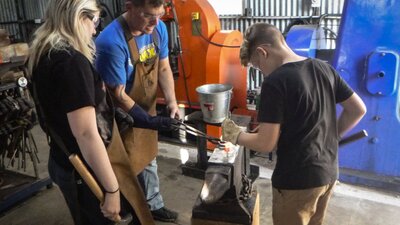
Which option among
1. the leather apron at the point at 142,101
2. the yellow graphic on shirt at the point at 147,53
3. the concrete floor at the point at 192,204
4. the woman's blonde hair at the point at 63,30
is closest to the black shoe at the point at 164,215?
the concrete floor at the point at 192,204

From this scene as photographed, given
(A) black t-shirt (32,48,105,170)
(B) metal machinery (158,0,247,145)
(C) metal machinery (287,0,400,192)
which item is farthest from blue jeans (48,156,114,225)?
(C) metal machinery (287,0,400,192)

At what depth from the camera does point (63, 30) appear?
4.21 feet

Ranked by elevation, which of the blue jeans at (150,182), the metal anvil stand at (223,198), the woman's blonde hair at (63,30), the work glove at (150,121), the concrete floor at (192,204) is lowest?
the concrete floor at (192,204)

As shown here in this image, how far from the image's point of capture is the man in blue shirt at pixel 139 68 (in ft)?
5.84

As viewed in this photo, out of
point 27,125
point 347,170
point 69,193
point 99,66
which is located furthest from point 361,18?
point 27,125

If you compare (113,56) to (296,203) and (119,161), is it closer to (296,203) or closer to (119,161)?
(119,161)

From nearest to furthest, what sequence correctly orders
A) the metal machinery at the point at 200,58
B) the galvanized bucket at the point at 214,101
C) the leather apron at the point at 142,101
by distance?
the leather apron at the point at 142,101
the galvanized bucket at the point at 214,101
the metal machinery at the point at 200,58

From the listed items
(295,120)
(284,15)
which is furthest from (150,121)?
(284,15)

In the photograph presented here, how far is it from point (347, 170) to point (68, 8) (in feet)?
8.15

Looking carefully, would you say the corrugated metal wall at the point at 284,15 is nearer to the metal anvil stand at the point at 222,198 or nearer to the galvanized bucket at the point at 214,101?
the galvanized bucket at the point at 214,101

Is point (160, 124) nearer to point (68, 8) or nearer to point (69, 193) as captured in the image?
point (69, 193)

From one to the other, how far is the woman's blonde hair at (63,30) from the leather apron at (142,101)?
556 millimetres

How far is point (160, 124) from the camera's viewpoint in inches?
71.9

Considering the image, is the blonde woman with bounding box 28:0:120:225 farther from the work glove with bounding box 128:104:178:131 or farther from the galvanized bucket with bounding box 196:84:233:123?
the galvanized bucket with bounding box 196:84:233:123
